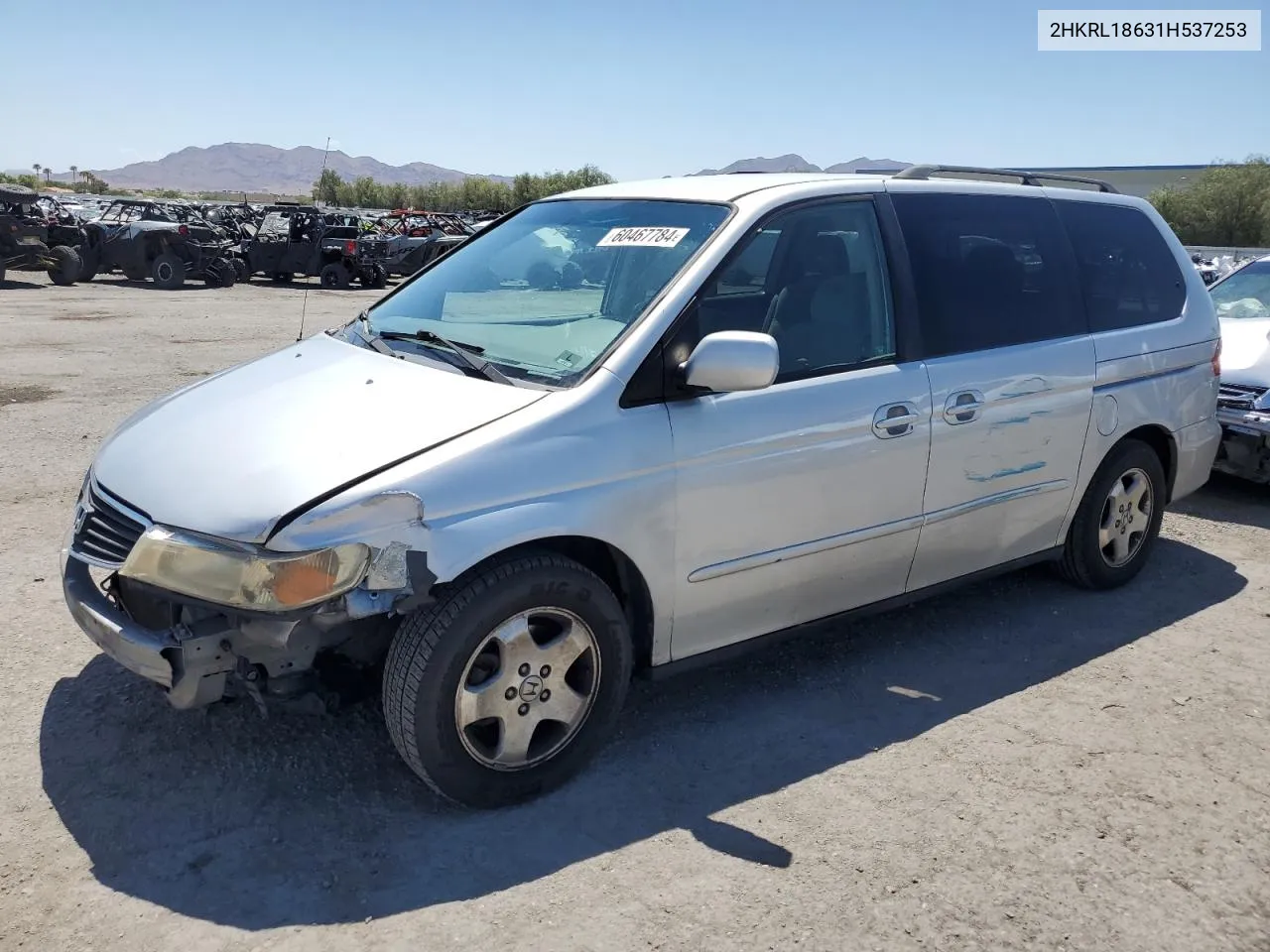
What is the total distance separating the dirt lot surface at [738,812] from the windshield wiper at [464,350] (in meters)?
1.27

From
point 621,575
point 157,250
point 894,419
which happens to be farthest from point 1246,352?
point 157,250

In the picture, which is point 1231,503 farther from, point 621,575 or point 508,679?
point 508,679

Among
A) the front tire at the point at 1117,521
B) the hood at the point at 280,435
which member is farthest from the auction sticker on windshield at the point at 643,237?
the front tire at the point at 1117,521

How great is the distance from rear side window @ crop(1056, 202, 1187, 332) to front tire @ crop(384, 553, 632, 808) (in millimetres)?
2864

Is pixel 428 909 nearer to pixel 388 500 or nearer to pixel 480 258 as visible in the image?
pixel 388 500

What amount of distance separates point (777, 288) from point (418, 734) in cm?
192

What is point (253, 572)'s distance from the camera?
8.82 ft

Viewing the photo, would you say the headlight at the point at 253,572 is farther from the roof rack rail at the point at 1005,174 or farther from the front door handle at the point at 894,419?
the roof rack rail at the point at 1005,174

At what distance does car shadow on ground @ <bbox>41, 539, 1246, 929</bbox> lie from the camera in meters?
2.77

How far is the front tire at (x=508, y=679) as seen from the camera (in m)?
2.87

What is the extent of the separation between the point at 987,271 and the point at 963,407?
67cm

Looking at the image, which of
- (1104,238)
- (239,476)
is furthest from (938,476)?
(239,476)

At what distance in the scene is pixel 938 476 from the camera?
3910 mm

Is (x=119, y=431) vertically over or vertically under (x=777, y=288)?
under
